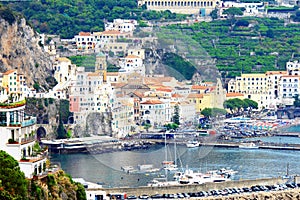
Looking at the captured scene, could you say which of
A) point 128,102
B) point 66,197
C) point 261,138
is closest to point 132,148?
point 128,102

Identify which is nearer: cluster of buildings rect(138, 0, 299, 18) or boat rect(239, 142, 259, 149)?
boat rect(239, 142, 259, 149)

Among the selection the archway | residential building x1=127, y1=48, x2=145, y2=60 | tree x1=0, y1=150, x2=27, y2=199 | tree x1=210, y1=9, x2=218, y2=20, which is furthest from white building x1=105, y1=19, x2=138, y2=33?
tree x1=0, y1=150, x2=27, y2=199

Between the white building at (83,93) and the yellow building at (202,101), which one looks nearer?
the yellow building at (202,101)

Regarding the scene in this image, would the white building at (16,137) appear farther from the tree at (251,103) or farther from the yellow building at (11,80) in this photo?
the tree at (251,103)

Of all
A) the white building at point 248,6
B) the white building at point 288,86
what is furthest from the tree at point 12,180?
the white building at point 248,6

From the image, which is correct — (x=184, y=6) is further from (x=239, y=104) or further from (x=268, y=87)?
(x=239, y=104)

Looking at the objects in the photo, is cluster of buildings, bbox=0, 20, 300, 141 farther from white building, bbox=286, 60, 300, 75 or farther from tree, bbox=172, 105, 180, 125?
white building, bbox=286, 60, 300, 75

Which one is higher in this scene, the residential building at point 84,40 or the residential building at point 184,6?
the residential building at point 184,6
